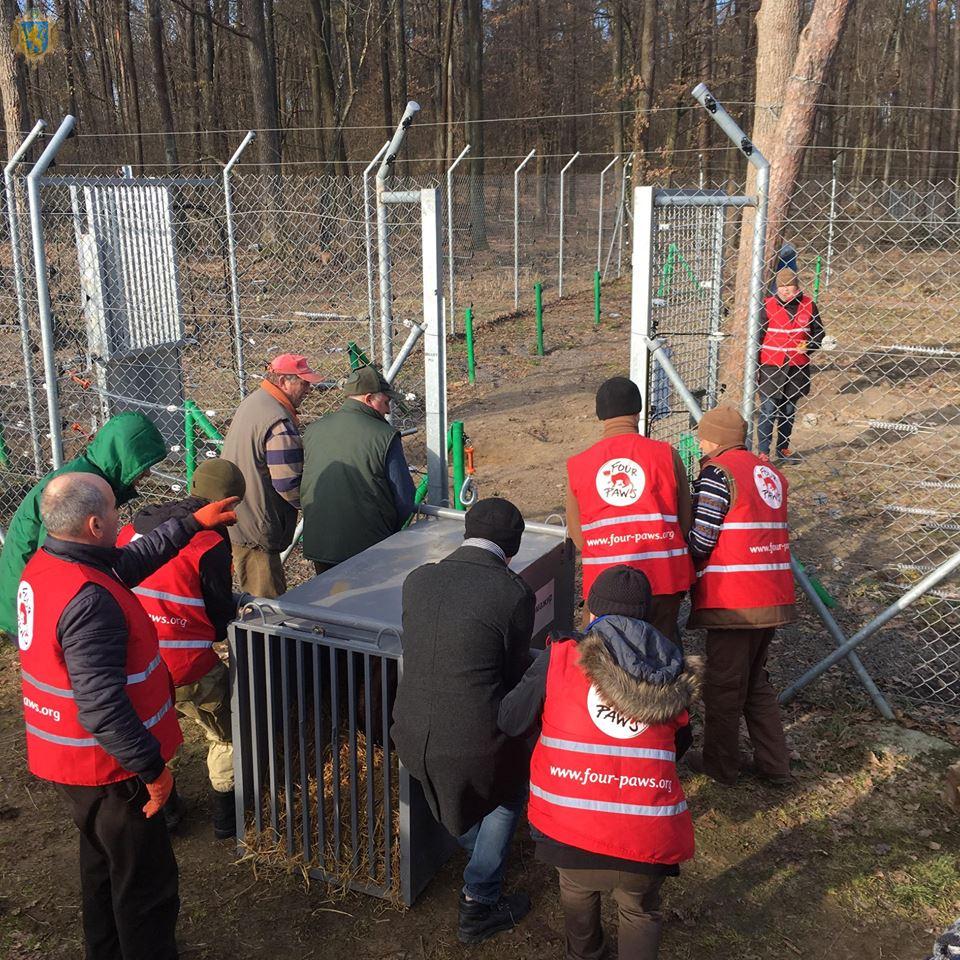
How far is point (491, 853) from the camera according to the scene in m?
3.42

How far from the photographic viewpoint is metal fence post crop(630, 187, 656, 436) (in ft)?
15.0

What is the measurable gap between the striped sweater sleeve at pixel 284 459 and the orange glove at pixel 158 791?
216 cm

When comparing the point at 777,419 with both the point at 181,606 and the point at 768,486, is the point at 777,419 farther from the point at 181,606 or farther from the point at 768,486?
the point at 181,606

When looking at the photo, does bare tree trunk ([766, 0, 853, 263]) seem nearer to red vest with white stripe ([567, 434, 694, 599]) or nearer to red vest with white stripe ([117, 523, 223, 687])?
red vest with white stripe ([567, 434, 694, 599])

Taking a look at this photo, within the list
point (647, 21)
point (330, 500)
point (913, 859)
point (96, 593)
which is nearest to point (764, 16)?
point (330, 500)

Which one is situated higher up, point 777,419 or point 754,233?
point 754,233

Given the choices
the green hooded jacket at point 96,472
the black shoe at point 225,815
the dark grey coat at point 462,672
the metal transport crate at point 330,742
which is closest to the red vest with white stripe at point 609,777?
the dark grey coat at point 462,672

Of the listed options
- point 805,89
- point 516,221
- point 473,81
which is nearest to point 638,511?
point 805,89

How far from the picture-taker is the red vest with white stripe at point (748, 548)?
410 cm

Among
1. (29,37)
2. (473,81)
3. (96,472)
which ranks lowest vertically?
(96,472)

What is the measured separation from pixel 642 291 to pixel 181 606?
2.63 m

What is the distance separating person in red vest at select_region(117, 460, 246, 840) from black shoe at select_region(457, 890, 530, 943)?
4.15ft

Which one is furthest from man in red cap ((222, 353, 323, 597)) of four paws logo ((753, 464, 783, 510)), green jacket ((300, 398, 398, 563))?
four paws logo ((753, 464, 783, 510))

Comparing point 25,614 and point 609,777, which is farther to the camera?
point 25,614
